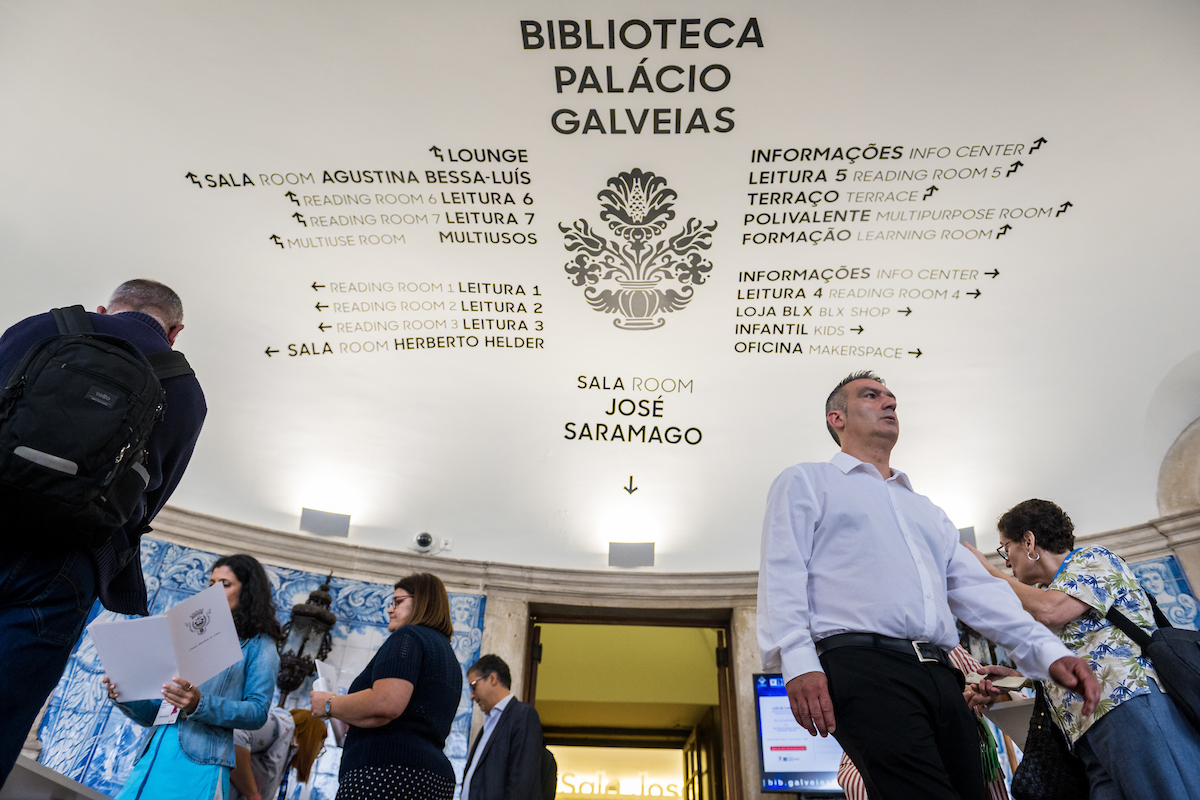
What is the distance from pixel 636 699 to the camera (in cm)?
809

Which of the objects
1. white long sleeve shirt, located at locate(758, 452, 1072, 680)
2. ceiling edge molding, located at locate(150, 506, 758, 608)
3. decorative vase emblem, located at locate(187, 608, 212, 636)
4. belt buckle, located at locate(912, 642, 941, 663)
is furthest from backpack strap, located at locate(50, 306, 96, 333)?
ceiling edge molding, located at locate(150, 506, 758, 608)

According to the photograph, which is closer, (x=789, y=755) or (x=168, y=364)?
(x=168, y=364)

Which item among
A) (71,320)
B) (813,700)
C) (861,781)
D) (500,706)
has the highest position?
(71,320)

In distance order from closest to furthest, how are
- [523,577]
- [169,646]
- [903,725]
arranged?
[903,725]
[169,646]
[523,577]

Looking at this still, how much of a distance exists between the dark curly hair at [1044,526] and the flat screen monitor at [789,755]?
2.38 metres

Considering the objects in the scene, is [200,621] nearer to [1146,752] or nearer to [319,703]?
[319,703]

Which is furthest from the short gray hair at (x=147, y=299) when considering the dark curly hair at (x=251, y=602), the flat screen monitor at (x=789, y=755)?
the flat screen monitor at (x=789, y=755)

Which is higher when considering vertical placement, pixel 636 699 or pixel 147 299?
pixel 147 299

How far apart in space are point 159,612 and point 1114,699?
506 centimetres

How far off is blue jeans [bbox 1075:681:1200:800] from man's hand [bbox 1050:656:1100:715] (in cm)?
35

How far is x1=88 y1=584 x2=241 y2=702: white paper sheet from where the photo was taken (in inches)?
78.8

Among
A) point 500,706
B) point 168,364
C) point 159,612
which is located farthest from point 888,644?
point 159,612

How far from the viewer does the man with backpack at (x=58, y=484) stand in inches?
47.6

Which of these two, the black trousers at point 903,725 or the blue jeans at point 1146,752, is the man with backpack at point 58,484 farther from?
the blue jeans at point 1146,752
